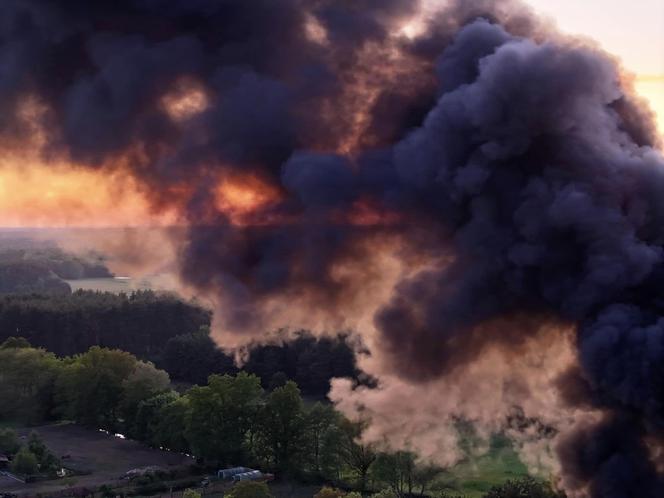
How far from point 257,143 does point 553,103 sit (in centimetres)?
784

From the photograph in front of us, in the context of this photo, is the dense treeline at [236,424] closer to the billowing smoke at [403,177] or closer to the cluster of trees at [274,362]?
the cluster of trees at [274,362]

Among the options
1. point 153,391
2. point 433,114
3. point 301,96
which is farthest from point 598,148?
point 153,391

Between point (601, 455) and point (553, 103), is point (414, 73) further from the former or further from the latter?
point (601, 455)

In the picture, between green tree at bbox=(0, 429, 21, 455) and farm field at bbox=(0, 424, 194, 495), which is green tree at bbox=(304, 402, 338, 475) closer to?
farm field at bbox=(0, 424, 194, 495)

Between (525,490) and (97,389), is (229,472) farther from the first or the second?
(525,490)

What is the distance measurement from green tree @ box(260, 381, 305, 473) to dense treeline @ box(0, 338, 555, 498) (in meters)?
0.06

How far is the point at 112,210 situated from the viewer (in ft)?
92.2

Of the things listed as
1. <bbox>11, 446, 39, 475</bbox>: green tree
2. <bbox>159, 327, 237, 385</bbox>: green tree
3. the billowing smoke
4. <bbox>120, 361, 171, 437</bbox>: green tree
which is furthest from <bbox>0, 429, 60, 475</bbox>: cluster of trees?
the billowing smoke

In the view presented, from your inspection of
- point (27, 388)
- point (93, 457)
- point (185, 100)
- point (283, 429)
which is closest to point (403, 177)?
point (185, 100)

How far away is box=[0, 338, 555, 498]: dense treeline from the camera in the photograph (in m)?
52.4

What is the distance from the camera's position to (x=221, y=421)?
58406 millimetres

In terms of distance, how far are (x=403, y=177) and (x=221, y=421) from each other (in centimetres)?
3745

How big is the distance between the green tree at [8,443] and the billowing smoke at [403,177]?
40057 mm

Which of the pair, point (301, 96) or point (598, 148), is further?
point (301, 96)
